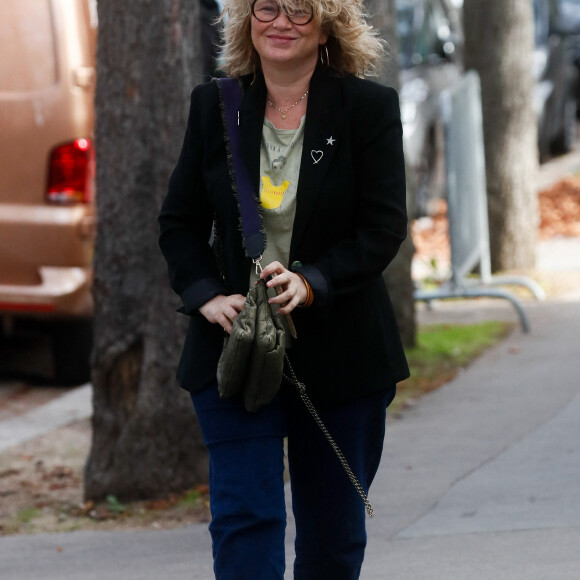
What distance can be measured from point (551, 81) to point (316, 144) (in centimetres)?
1247

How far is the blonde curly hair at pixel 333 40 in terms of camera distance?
320cm

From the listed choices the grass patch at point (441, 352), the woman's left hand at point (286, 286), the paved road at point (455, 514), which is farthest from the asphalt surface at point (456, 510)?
the woman's left hand at point (286, 286)

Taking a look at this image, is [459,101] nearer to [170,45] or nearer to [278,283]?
[170,45]

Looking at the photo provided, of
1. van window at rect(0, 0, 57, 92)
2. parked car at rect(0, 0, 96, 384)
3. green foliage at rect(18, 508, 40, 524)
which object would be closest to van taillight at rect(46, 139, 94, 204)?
parked car at rect(0, 0, 96, 384)

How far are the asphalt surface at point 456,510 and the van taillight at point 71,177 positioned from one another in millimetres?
1208

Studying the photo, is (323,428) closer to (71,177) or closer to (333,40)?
(333,40)

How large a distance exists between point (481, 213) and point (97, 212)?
4438 mm

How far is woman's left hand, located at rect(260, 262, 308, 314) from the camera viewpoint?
2.93m

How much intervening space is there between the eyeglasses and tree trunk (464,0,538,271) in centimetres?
734

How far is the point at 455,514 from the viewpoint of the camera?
4.76 m

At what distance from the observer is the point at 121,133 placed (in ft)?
16.5

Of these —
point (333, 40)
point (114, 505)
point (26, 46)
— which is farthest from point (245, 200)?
point (26, 46)

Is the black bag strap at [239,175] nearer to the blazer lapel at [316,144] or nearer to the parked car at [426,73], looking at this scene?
the blazer lapel at [316,144]

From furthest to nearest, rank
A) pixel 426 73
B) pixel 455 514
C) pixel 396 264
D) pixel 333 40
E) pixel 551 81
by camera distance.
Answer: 1. pixel 551 81
2. pixel 426 73
3. pixel 396 264
4. pixel 455 514
5. pixel 333 40
